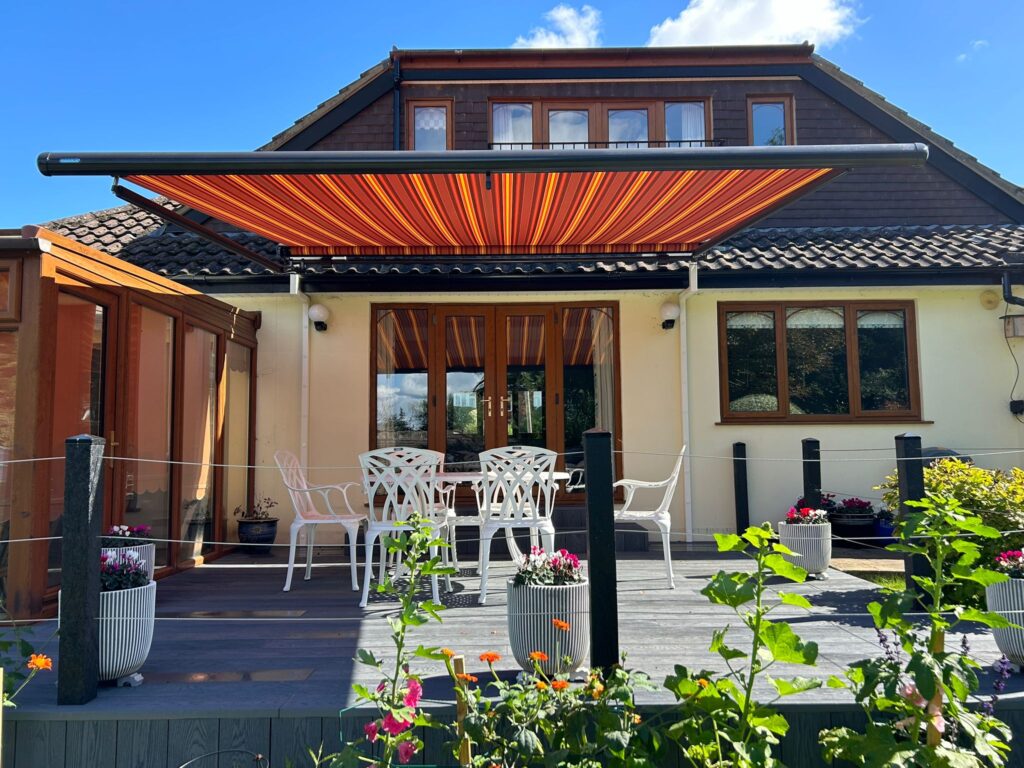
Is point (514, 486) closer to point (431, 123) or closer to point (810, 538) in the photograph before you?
point (810, 538)

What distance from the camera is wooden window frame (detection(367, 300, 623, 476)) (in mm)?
8617

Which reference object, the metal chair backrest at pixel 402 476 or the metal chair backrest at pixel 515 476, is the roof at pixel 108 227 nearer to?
the metal chair backrest at pixel 402 476

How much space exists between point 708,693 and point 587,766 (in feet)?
1.59

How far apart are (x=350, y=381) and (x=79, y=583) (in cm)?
544

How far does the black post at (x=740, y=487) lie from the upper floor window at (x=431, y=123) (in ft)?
18.9

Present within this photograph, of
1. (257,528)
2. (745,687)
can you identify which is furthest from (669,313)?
(745,687)

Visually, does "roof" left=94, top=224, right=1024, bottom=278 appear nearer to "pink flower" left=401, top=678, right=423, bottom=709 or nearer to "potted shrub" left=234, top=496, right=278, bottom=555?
"potted shrub" left=234, top=496, right=278, bottom=555

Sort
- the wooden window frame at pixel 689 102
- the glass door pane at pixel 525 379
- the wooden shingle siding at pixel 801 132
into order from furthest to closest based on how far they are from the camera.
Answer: the wooden window frame at pixel 689 102 → the wooden shingle siding at pixel 801 132 → the glass door pane at pixel 525 379

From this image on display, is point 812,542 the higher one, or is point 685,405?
point 685,405

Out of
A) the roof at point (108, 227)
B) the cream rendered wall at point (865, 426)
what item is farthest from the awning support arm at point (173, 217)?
the cream rendered wall at point (865, 426)

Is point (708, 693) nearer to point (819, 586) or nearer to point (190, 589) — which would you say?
point (819, 586)

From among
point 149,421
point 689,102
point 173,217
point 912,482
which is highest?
point 689,102

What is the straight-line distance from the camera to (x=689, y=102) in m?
10.2

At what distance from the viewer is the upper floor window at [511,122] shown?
10117mm
